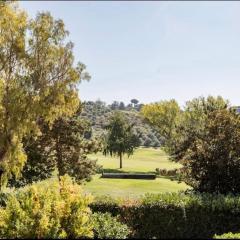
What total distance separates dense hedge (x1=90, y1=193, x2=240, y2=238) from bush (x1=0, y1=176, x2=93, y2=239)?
4.14 metres

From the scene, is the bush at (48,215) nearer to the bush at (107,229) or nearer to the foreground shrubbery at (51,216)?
the foreground shrubbery at (51,216)

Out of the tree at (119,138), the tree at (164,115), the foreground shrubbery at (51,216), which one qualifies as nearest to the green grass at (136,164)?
the tree at (119,138)

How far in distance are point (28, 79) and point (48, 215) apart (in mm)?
6218

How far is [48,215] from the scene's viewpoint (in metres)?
16.0

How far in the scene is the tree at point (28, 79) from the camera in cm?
1873

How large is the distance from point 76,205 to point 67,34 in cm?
776

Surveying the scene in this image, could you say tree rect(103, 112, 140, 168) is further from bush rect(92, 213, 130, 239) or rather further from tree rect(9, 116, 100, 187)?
bush rect(92, 213, 130, 239)

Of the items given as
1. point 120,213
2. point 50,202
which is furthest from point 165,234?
point 50,202

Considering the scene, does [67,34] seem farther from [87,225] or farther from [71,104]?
[87,225]

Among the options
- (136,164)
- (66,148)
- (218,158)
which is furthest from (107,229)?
(136,164)

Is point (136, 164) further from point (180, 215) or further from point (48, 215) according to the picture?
point (48, 215)

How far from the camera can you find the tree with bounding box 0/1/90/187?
18734 millimetres

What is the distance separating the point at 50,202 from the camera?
1622cm

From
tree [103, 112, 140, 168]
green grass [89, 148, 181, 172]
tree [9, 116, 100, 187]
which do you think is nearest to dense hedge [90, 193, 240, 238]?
tree [9, 116, 100, 187]
